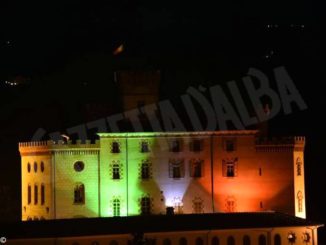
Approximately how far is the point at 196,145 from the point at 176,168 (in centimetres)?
235

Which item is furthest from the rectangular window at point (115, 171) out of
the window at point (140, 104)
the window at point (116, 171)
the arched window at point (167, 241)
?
the arched window at point (167, 241)

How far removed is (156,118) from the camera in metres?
55.1

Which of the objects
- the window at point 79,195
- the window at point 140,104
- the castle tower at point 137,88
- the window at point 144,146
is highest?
the castle tower at point 137,88

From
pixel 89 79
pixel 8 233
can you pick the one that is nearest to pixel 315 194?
pixel 89 79

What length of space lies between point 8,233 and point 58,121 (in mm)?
29942

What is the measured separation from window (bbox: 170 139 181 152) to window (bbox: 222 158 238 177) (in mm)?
3654

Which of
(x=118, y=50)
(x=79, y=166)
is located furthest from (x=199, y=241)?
(x=118, y=50)

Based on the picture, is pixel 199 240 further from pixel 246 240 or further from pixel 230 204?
pixel 230 204

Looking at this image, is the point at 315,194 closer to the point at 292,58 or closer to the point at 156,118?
the point at 292,58

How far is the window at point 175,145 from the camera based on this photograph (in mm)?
54000

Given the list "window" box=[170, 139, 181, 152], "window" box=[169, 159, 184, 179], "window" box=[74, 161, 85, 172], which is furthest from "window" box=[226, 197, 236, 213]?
"window" box=[74, 161, 85, 172]

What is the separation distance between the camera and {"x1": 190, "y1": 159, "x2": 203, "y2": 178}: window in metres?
53.9

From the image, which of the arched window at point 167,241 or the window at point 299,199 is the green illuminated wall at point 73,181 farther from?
the window at point 299,199

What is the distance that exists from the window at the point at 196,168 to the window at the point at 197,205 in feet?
6.01
